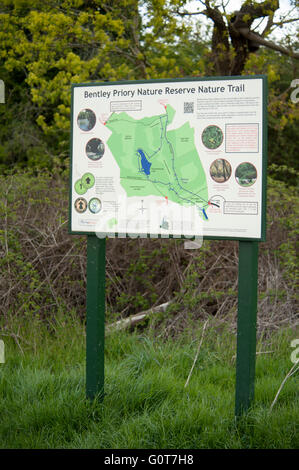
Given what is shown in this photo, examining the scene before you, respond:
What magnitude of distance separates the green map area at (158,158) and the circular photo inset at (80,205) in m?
0.30

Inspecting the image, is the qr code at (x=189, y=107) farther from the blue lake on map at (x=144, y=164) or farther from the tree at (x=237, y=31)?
the tree at (x=237, y=31)

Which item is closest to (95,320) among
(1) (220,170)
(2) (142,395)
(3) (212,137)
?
(2) (142,395)

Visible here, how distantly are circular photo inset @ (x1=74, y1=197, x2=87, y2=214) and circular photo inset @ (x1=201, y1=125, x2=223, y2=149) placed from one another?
0.88 metres

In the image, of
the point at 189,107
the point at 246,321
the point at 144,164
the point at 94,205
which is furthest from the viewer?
the point at 94,205

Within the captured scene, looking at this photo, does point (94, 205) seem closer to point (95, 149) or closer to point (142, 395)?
point (95, 149)

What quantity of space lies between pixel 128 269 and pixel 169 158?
8.42 feet

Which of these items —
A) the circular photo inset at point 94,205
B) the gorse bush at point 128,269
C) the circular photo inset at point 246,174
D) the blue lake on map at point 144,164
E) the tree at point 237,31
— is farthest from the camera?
the tree at point 237,31

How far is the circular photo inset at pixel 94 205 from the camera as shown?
362 centimetres

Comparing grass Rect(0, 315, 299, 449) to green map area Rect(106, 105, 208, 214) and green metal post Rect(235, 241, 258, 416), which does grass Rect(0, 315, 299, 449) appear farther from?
green map area Rect(106, 105, 208, 214)

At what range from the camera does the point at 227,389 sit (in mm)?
3887

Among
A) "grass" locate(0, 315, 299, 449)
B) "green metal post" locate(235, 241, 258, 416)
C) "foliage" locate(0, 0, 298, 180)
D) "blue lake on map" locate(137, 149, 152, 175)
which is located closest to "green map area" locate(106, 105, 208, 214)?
"blue lake on map" locate(137, 149, 152, 175)

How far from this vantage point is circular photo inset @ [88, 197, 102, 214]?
3621 mm

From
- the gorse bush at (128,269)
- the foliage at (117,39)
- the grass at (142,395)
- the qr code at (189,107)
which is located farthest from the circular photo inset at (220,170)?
the foliage at (117,39)

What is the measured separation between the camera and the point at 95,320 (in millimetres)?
3598
